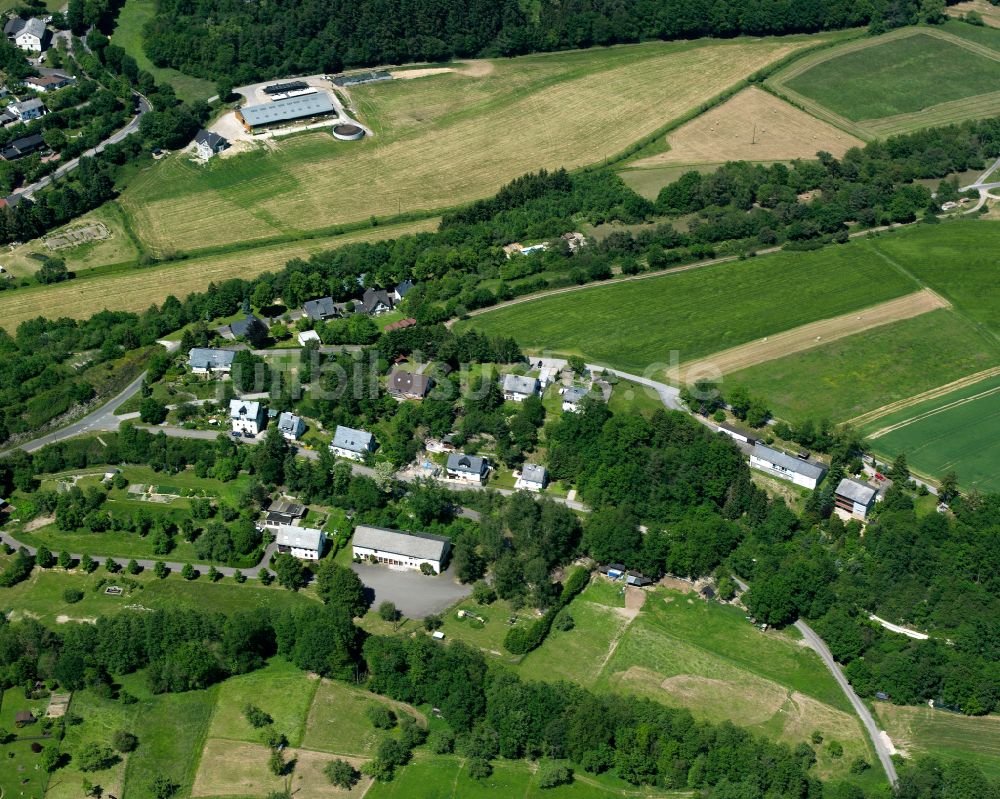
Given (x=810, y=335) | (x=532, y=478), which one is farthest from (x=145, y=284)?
(x=810, y=335)

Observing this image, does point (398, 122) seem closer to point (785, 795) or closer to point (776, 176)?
point (776, 176)

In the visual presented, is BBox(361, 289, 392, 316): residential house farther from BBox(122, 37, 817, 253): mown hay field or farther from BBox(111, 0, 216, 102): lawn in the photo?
BBox(111, 0, 216, 102): lawn

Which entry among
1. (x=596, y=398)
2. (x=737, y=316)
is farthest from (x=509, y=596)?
(x=737, y=316)

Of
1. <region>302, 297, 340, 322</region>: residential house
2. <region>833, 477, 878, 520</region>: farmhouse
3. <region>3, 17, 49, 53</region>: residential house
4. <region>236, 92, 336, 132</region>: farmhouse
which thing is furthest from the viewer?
<region>3, 17, 49, 53</region>: residential house

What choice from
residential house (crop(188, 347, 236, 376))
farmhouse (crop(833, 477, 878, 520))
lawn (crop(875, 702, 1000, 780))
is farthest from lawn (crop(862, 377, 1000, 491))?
residential house (crop(188, 347, 236, 376))

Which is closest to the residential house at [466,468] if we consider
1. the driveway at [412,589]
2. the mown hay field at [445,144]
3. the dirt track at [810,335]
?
the driveway at [412,589]

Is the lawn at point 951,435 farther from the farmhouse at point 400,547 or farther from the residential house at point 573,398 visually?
the farmhouse at point 400,547

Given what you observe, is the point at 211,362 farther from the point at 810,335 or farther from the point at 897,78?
the point at 897,78
